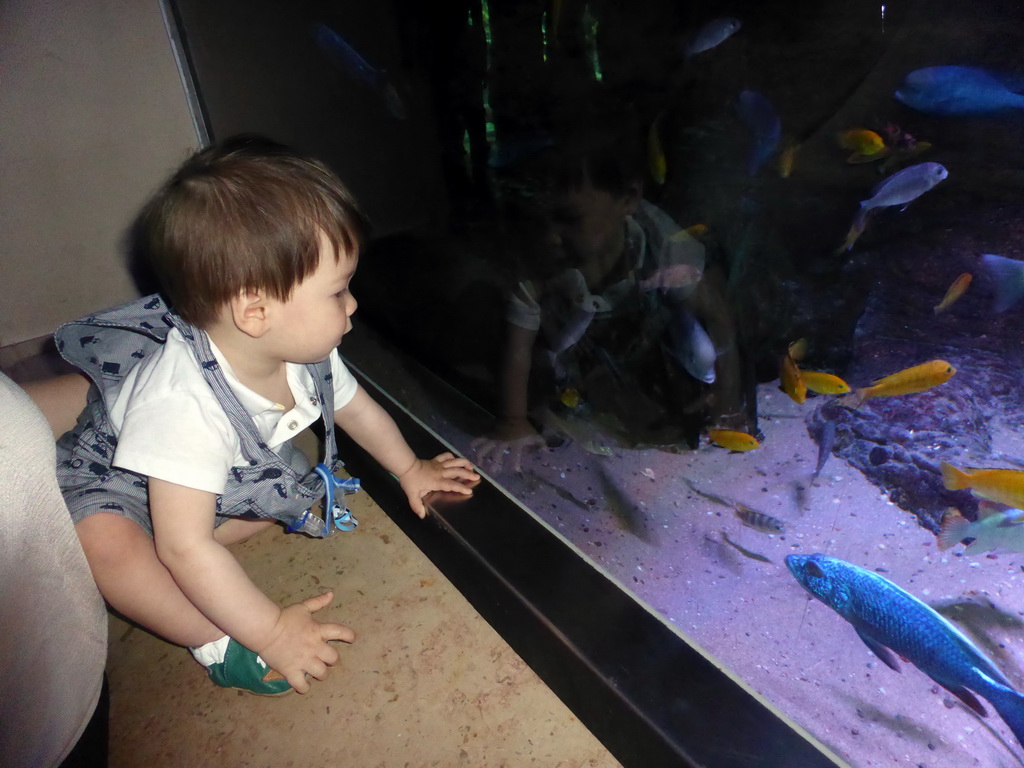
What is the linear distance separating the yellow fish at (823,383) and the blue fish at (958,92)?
1.20ft

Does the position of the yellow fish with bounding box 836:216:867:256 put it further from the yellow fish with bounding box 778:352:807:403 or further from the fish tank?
the yellow fish with bounding box 778:352:807:403

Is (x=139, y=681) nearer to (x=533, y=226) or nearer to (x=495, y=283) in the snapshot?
(x=495, y=283)

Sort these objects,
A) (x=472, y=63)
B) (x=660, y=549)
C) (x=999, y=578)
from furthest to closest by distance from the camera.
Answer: (x=472, y=63) → (x=660, y=549) → (x=999, y=578)

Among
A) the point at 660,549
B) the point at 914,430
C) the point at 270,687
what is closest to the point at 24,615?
the point at 270,687

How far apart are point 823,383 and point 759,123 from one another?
0.38m

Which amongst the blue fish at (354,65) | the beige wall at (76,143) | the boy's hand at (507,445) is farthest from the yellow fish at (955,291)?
the beige wall at (76,143)

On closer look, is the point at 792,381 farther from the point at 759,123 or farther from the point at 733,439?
the point at 759,123

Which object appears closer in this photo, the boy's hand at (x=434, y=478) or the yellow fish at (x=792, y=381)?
the yellow fish at (x=792, y=381)

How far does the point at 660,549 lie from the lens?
44.6 inches

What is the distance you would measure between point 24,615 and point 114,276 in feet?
7.15

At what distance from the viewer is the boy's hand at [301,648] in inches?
46.6

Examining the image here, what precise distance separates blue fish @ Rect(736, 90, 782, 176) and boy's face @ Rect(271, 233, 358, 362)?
0.65m

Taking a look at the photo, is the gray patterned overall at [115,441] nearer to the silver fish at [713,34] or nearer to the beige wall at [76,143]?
the silver fish at [713,34]

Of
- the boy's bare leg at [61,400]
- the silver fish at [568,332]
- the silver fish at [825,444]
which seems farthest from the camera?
the boy's bare leg at [61,400]
